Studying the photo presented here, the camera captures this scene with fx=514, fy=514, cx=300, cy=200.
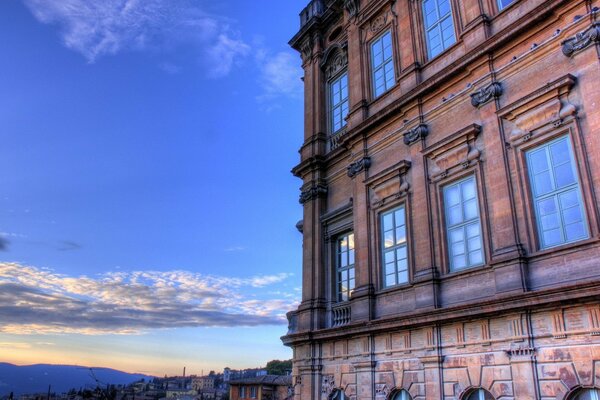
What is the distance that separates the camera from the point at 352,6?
57.7 feet

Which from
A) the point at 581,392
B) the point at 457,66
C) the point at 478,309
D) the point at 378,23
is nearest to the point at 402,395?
the point at 478,309

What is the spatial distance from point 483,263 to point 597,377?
3.24m

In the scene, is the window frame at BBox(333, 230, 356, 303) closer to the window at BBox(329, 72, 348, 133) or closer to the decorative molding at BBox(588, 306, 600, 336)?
the window at BBox(329, 72, 348, 133)

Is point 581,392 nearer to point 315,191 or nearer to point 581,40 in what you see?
point 581,40

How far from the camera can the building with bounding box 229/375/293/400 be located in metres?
54.9

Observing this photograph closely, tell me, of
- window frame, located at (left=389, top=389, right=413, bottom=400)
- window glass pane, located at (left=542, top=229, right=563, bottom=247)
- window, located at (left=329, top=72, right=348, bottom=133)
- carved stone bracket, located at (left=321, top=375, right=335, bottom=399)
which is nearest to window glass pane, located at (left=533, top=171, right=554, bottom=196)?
window glass pane, located at (left=542, top=229, right=563, bottom=247)

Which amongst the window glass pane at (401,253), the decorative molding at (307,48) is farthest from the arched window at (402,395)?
the decorative molding at (307,48)

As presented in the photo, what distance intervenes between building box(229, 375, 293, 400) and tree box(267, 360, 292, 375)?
112ft

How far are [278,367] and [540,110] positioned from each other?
93923 millimetres

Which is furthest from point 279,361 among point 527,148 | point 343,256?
point 527,148

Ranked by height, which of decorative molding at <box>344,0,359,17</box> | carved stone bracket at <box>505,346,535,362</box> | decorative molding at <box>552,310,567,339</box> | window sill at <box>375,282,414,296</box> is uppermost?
decorative molding at <box>344,0,359,17</box>

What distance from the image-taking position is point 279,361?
104 meters

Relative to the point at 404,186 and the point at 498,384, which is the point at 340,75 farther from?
the point at 498,384

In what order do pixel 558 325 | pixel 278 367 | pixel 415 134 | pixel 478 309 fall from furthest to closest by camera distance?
pixel 278 367
pixel 415 134
pixel 478 309
pixel 558 325
